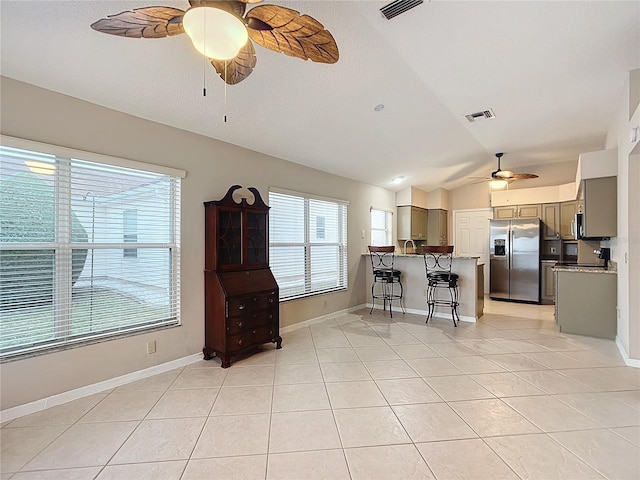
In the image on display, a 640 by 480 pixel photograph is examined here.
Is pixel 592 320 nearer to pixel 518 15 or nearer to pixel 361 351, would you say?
pixel 361 351

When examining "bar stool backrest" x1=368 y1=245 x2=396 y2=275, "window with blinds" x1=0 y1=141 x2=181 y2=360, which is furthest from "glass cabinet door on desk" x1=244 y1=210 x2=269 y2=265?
"bar stool backrest" x1=368 y1=245 x2=396 y2=275

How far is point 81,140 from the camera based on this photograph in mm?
2633

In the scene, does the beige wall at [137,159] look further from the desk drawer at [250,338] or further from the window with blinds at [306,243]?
the desk drawer at [250,338]

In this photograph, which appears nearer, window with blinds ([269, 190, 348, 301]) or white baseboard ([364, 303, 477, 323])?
window with blinds ([269, 190, 348, 301])

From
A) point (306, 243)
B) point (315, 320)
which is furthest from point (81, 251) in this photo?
point (315, 320)

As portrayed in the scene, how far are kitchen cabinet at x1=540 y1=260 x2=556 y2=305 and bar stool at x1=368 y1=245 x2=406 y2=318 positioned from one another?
3.12 metres

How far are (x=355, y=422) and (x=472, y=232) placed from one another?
6815mm

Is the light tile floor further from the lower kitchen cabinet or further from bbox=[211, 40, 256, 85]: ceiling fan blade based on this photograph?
bbox=[211, 40, 256, 85]: ceiling fan blade

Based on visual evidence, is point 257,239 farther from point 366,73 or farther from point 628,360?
point 628,360

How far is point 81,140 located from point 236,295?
1917mm

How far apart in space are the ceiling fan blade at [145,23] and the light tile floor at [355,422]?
2343 millimetres

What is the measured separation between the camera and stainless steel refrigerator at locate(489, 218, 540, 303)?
21.0 ft

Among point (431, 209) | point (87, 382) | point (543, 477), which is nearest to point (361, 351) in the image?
point (543, 477)

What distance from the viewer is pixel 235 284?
11.3 ft
